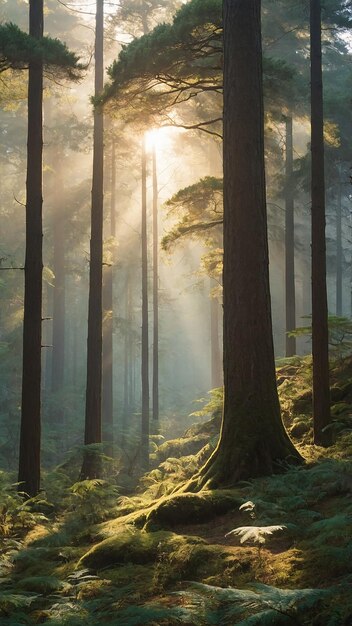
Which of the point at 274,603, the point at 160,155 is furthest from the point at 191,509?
the point at 160,155

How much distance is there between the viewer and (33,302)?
33.5 feet

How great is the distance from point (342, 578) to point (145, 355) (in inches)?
784

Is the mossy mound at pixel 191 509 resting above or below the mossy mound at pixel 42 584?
above

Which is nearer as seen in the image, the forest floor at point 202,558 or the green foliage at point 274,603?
the green foliage at point 274,603

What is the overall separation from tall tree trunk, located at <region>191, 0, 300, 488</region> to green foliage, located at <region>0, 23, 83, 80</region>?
365cm

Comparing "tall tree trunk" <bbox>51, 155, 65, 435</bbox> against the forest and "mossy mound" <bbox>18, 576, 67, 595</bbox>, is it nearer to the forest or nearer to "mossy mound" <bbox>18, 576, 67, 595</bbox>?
the forest

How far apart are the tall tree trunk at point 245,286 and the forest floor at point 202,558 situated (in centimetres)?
49

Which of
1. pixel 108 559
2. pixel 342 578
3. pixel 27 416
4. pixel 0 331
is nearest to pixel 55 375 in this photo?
pixel 0 331

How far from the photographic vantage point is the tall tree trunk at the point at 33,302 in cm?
1005

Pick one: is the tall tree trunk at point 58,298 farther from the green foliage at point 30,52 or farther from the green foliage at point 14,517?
the green foliage at point 14,517

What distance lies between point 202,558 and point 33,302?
681 cm

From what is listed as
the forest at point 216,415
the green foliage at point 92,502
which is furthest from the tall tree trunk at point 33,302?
the green foliage at point 92,502

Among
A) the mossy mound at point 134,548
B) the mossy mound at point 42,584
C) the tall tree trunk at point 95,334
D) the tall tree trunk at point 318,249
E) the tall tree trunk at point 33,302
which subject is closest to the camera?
the mossy mound at point 42,584

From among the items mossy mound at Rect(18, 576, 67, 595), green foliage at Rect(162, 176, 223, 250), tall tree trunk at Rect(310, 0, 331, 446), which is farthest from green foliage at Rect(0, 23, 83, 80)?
mossy mound at Rect(18, 576, 67, 595)
